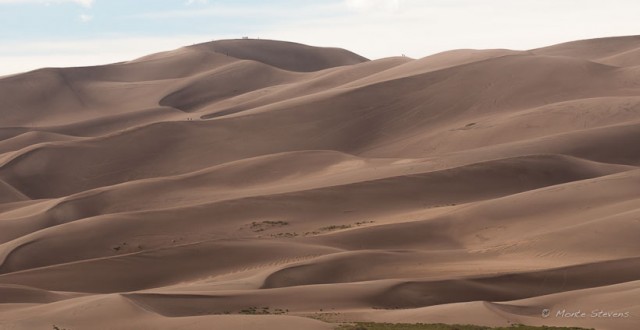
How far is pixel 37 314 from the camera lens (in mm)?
20094

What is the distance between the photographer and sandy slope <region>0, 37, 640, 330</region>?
72.8 feet

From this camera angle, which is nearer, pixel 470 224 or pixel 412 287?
pixel 412 287

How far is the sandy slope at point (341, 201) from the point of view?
72.8ft

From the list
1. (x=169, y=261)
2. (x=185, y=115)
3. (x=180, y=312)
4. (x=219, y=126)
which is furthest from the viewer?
(x=185, y=115)

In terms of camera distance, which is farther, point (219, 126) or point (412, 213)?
point (219, 126)

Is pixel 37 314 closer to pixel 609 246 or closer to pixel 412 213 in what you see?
pixel 609 246

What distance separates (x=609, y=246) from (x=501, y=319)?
365 inches

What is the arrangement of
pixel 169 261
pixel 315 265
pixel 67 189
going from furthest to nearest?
pixel 67 189
pixel 169 261
pixel 315 265

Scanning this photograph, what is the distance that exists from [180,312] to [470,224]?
13295 millimetres

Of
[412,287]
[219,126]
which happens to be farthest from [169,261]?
[219,126]

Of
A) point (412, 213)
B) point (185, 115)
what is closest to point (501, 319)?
point (412, 213)

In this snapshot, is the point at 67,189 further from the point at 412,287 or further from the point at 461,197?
the point at 412,287

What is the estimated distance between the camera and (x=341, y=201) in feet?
122

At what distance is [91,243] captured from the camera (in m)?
33.8
